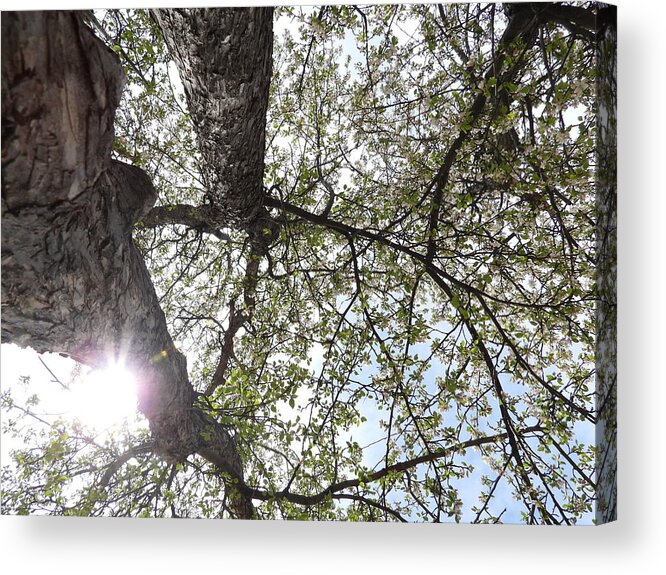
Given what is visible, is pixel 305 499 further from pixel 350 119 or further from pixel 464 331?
pixel 350 119

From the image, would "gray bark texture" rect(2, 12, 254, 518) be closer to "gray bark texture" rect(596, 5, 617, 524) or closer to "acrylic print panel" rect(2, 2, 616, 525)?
"acrylic print panel" rect(2, 2, 616, 525)

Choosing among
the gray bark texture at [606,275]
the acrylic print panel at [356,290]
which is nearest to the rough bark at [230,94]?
the acrylic print panel at [356,290]

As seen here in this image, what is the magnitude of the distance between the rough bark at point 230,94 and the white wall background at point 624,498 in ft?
0.93

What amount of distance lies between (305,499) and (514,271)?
3.73 ft

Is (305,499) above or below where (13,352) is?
below

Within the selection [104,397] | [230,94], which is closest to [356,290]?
[230,94]

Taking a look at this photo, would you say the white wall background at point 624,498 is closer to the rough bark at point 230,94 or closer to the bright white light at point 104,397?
the rough bark at point 230,94

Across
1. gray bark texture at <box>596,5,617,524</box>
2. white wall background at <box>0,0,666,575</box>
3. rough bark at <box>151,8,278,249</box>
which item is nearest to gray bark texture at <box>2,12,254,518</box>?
rough bark at <box>151,8,278,249</box>

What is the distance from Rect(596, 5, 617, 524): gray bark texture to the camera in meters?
1.75

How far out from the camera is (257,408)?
1.90 m

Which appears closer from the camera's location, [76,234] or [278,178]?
[76,234]

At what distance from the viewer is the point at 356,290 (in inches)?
76.2

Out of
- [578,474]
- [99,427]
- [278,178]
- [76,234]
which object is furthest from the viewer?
[278,178]

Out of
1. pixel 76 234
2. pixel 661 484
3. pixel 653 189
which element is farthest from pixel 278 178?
pixel 661 484
